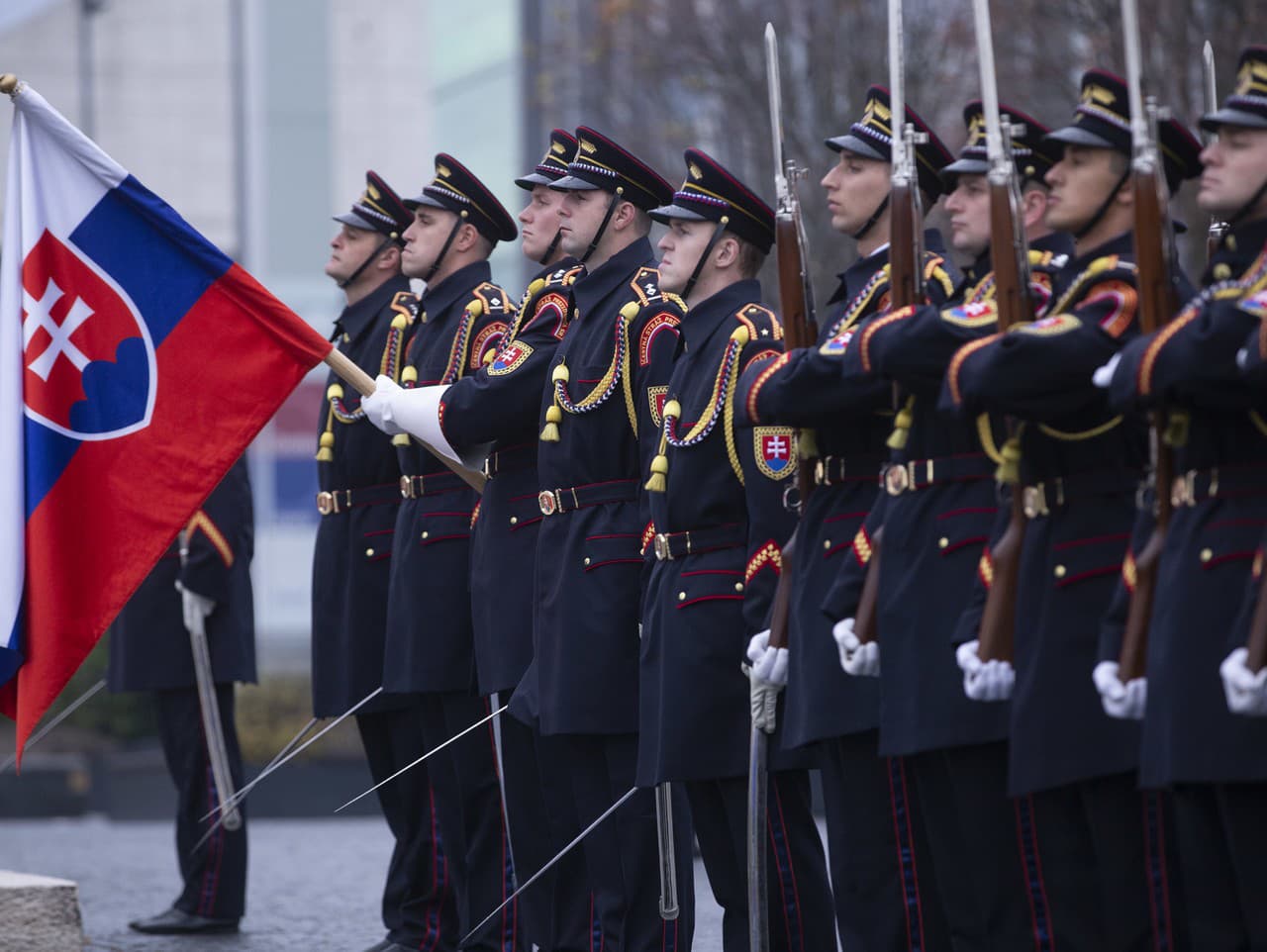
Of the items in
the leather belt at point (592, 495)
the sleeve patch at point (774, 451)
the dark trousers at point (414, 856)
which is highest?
the sleeve patch at point (774, 451)

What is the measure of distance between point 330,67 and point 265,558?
4885mm

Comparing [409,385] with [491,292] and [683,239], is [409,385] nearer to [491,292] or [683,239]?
[491,292]

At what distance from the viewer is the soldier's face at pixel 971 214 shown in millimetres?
5617

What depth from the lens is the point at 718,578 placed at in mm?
6402

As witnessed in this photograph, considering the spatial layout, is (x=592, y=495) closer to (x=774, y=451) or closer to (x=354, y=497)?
(x=774, y=451)

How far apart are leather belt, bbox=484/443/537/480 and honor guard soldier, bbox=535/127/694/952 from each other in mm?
397

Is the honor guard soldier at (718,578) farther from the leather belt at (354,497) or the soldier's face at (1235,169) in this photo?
A: the leather belt at (354,497)

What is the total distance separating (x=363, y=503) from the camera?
8.31 metres

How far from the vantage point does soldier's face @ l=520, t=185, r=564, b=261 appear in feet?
24.9

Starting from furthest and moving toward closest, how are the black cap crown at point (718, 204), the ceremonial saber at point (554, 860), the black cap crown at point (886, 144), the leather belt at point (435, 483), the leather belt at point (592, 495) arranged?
the leather belt at point (435, 483) < the leather belt at point (592, 495) < the ceremonial saber at point (554, 860) < the black cap crown at point (718, 204) < the black cap crown at point (886, 144)

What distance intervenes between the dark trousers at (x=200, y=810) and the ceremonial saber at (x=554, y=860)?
5.71 ft

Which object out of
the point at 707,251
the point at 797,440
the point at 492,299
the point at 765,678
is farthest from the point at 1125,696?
the point at 492,299

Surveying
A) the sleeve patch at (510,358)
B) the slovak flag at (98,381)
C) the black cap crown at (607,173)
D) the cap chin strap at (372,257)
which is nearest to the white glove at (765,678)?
the sleeve patch at (510,358)

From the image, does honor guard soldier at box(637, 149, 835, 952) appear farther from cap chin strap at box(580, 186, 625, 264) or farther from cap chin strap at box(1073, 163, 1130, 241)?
cap chin strap at box(1073, 163, 1130, 241)
